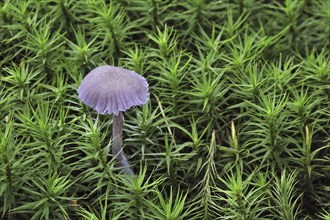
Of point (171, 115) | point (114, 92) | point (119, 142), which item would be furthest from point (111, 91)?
point (171, 115)

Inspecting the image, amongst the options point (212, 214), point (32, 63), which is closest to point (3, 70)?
point (32, 63)

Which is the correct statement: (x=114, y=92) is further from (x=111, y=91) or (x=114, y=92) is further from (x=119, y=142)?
(x=119, y=142)

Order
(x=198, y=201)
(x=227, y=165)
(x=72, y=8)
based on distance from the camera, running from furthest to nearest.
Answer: (x=72, y=8) < (x=227, y=165) < (x=198, y=201)

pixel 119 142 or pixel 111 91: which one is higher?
pixel 111 91

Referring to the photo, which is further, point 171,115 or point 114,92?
point 171,115

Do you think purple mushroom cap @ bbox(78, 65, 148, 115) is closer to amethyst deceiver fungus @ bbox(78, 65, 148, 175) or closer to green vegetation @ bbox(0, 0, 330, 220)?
amethyst deceiver fungus @ bbox(78, 65, 148, 175)

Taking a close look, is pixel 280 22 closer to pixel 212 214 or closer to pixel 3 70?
pixel 212 214

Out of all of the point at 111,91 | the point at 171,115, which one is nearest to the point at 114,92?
the point at 111,91

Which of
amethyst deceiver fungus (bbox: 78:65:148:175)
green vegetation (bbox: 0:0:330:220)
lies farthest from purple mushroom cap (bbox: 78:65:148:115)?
green vegetation (bbox: 0:0:330:220)
